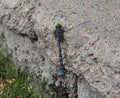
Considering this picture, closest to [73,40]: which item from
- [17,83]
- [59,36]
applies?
[59,36]

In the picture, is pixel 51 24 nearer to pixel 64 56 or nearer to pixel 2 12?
pixel 64 56

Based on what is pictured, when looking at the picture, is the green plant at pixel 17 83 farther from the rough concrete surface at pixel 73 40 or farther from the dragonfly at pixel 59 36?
the dragonfly at pixel 59 36

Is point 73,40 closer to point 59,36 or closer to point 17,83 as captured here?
point 59,36

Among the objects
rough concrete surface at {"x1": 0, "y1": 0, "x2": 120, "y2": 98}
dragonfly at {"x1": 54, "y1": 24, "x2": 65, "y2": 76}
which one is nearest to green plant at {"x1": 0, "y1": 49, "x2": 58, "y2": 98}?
rough concrete surface at {"x1": 0, "y1": 0, "x2": 120, "y2": 98}

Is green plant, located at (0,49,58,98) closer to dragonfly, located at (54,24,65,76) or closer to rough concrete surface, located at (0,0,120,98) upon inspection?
rough concrete surface, located at (0,0,120,98)

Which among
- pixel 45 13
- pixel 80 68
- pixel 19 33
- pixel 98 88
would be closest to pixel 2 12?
pixel 19 33

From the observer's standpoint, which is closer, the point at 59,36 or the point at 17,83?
the point at 59,36

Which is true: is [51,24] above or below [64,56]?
above

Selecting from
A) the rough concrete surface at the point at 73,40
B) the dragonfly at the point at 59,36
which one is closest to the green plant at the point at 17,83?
the rough concrete surface at the point at 73,40
